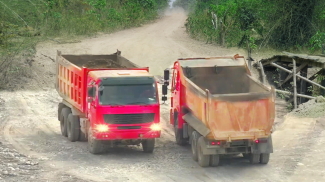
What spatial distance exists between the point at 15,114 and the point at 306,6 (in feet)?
71.0

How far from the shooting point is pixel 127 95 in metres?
16.2

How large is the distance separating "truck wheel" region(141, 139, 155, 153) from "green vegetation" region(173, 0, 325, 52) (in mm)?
20626

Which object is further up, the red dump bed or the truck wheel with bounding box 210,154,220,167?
the red dump bed

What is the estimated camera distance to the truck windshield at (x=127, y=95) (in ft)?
52.7

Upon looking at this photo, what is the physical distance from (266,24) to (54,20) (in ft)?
49.0

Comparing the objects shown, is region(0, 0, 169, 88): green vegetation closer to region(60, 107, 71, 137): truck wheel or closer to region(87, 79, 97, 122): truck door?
region(60, 107, 71, 137): truck wheel

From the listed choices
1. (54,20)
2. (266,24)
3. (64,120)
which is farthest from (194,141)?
(54,20)

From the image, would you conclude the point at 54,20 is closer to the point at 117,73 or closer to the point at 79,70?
the point at 79,70

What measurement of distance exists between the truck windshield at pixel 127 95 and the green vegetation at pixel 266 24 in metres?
21.1

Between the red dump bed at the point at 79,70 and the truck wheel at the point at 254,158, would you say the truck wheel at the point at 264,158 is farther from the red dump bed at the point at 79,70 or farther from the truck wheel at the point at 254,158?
the red dump bed at the point at 79,70

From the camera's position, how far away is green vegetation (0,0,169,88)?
92.1 feet

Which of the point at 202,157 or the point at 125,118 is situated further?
the point at 125,118

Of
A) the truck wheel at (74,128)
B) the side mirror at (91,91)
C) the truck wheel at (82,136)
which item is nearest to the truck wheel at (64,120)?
the truck wheel at (74,128)

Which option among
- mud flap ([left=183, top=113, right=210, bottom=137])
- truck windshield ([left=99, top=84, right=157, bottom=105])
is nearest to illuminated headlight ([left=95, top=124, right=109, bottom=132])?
truck windshield ([left=99, top=84, right=157, bottom=105])
